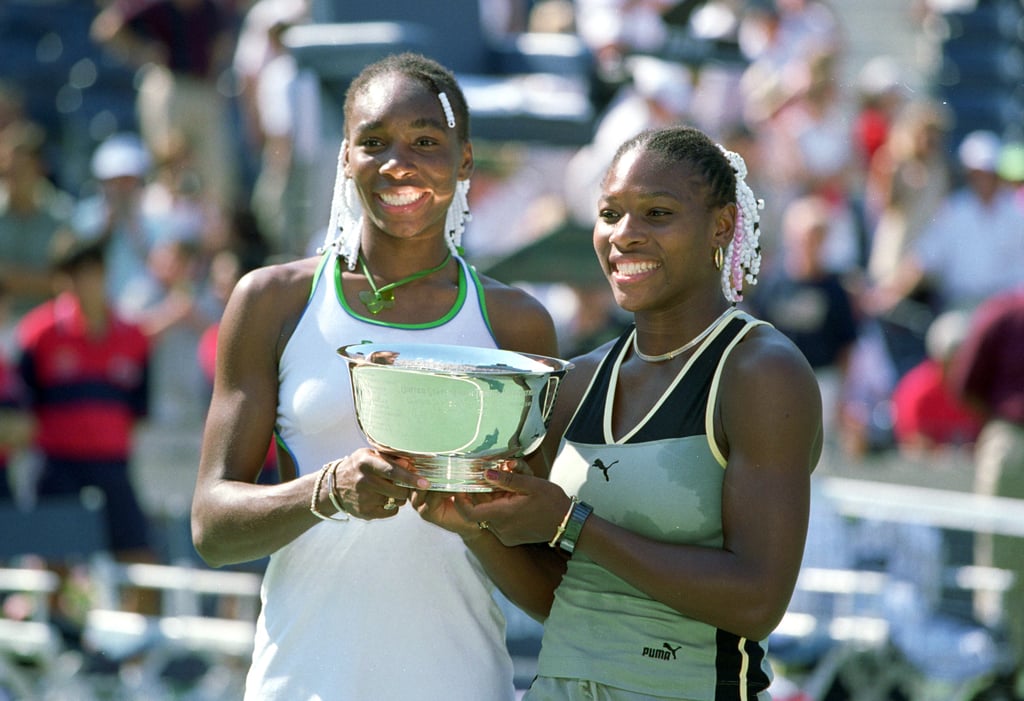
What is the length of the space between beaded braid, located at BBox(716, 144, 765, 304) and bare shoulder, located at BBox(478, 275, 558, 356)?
1.13 feet

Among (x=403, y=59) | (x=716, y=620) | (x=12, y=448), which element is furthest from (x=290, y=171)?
(x=716, y=620)

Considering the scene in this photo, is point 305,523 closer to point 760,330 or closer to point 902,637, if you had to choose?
point 760,330

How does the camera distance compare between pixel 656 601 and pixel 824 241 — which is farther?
pixel 824 241

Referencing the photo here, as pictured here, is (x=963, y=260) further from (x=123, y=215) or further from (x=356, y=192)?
(x=356, y=192)

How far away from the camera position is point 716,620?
263cm

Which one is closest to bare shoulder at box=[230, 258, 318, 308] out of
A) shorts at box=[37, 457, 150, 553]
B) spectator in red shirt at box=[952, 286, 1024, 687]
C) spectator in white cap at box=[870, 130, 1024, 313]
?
shorts at box=[37, 457, 150, 553]

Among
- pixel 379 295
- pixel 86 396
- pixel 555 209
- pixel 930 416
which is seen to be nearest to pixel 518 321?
pixel 379 295

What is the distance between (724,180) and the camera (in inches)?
111

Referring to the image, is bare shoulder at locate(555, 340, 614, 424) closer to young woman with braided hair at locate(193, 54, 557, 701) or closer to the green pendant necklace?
young woman with braided hair at locate(193, 54, 557, 701)

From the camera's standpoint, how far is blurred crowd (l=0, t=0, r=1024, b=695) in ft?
24.2

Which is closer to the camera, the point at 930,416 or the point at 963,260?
the point at 930,416

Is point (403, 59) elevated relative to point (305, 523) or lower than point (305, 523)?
elevated

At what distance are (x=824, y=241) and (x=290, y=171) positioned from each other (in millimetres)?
3075

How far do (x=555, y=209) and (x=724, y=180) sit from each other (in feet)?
18.6
